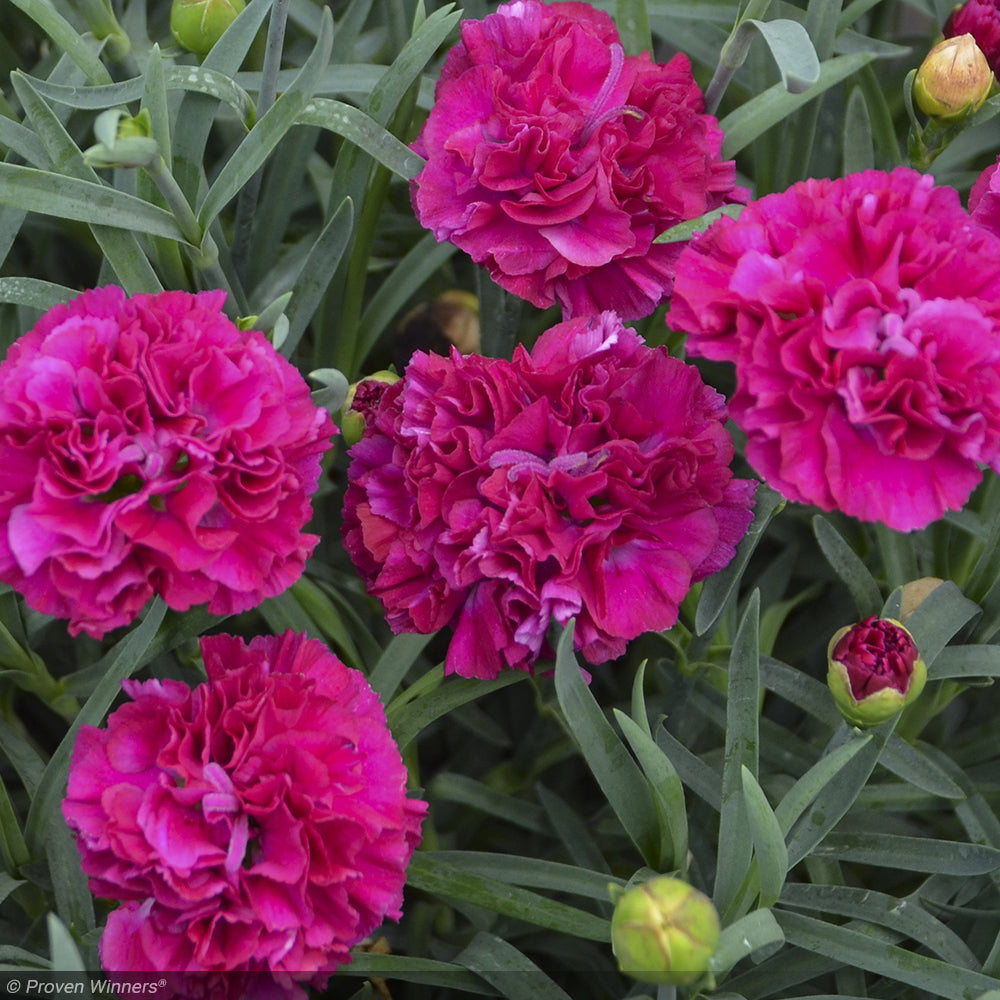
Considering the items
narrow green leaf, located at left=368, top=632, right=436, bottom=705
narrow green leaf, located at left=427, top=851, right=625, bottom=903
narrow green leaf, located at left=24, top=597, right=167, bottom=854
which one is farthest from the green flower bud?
narrow green leaf, located at left=427, top=851, right=625, bottom=903

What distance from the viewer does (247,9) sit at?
0.68m

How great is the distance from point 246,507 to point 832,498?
265 millimetres

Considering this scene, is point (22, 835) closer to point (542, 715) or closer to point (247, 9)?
point (542, 715)

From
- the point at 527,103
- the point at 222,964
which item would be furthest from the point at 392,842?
the point at 527,103

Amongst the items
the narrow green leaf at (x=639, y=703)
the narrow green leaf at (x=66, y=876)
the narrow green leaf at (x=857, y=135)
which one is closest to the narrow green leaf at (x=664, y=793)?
the narrow green leaf at (x=639, y=703)

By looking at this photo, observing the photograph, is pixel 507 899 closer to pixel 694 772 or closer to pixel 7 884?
pixel 694 772

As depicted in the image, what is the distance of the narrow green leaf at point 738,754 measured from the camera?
0.59 meters

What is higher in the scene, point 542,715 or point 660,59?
point 660,59

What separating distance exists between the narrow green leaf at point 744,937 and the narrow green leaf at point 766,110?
470 mm

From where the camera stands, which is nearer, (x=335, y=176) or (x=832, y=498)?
(x=832, y=498)

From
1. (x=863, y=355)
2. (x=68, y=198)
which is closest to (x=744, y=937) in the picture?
(x=863, y=355)

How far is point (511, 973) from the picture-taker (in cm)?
66

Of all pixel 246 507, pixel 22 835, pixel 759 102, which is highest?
pixel 759 102

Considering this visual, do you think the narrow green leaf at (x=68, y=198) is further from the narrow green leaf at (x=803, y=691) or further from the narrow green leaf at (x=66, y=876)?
the narrow green leaf at (x=803, y=691)
